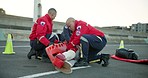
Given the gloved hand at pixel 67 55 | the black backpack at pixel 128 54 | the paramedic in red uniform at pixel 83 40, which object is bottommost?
the black backpack at pixel 128 54

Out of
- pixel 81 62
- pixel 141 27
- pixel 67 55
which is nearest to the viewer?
pixel 67 55

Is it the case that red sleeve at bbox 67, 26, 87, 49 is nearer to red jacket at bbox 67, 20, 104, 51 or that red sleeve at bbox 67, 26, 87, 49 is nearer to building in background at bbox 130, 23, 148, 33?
red jacket at bbox 67, 20, 104, 51

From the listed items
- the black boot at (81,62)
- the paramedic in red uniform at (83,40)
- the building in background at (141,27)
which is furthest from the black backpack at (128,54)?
the building in background at (141,27)

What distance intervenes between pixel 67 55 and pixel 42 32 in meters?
1.20

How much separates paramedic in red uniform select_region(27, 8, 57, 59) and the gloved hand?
917 millimetres

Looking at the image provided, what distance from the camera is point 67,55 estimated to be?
628cm

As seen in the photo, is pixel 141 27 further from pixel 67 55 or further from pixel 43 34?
pixel 67 55

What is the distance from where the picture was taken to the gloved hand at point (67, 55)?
596 cm

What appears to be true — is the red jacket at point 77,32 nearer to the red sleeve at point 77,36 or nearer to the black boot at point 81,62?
the red sleeve at point 77,36

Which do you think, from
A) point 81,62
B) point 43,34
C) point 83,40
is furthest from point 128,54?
point 43,34

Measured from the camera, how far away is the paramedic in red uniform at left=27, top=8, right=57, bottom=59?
282 inches

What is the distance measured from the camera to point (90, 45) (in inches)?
278

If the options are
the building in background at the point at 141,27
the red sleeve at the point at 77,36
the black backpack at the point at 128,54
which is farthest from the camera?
the building in background at the point at 141,27

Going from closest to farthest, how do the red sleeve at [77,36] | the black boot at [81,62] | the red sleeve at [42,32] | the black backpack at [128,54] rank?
the red sleeve at [77,36], the black boot at [81,62], the red sleeve at [42,32], the black backpack at [128,54]
